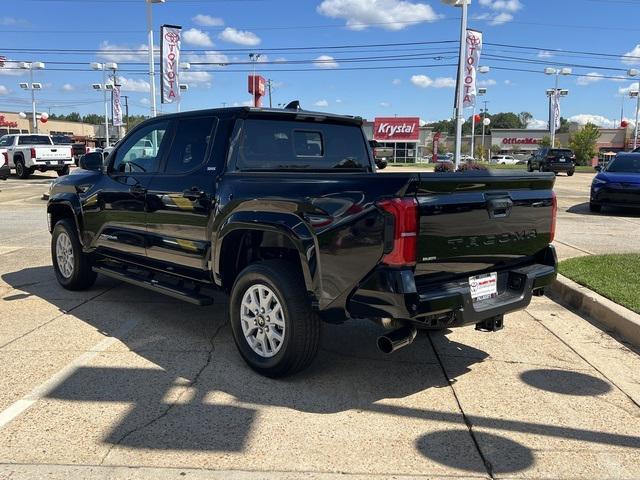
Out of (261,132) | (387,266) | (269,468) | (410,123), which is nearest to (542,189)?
(387,266)

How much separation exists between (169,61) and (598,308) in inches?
718

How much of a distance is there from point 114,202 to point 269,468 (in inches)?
140

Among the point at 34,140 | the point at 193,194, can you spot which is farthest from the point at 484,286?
the point at 34,140

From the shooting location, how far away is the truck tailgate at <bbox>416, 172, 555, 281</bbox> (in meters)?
3.33

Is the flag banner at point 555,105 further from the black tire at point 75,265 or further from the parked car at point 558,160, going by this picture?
the black tire at point 75,265

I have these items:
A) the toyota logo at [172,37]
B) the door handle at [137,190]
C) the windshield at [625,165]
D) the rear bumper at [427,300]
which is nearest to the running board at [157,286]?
the door handle at [137,190]

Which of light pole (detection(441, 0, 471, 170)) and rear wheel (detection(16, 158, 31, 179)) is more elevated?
light pole (detection(441, 0, 471, 170))

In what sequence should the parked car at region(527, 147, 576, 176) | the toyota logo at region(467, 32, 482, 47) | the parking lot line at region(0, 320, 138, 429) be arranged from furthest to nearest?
the parked car at region(527, 147, 576, 176), the toyota logo at region(467, 32, 482, 47), the parking lot line at region(0, 320, 138, 429)

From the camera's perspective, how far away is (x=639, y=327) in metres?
4.87

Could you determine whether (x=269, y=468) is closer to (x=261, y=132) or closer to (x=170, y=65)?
(x=261, y=132)

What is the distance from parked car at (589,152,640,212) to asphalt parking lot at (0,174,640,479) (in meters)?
9.66

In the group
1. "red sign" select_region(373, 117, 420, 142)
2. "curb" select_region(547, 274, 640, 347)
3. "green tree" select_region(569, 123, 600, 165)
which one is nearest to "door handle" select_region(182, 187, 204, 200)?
"curb" select_region(547, 274, 640, 347)

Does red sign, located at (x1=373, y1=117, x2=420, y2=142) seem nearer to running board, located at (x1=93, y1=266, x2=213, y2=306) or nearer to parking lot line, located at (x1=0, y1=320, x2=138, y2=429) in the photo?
running board, located at (x1=93, y1=266, x2=213, y2=306)

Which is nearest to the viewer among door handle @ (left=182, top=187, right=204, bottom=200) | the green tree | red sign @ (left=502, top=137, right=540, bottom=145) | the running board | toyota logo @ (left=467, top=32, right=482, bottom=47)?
door handle @ (left=182, top=187, right=204, bottom=200)
